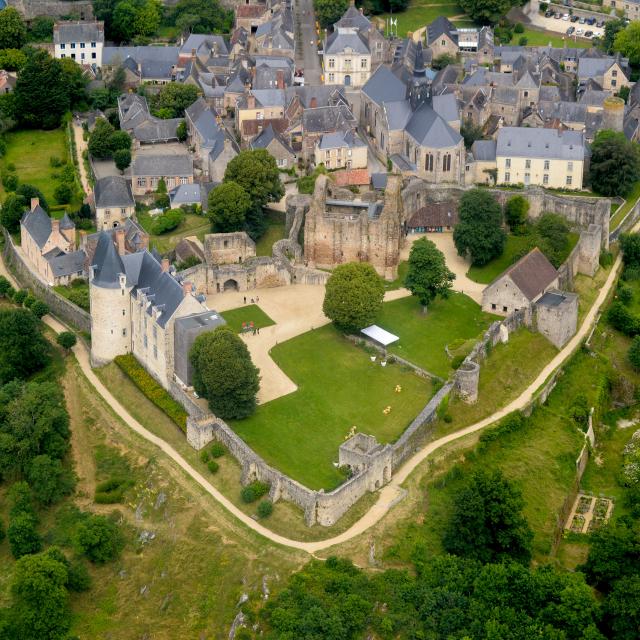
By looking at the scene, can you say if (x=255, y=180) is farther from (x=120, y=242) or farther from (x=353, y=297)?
(x=353, y=297)

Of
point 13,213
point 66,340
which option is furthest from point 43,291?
point 13,213

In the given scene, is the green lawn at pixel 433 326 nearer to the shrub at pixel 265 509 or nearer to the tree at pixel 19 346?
the shrub at pixel 265 509

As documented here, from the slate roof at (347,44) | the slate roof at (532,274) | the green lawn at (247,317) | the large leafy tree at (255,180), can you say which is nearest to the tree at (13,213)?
the large leafy tree at (255,180)

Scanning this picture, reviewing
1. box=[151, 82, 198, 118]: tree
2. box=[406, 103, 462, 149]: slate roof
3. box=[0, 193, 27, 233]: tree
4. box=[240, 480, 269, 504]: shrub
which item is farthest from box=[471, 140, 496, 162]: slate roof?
box=[240, 480, 269, 504]: shrub

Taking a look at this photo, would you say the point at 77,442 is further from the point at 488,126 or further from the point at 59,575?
the point at 488,126

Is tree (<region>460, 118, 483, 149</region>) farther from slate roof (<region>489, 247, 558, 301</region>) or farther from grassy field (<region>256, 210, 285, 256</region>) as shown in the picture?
slate roof (<region>489, 247, 558, 301</region>)

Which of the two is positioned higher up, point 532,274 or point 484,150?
point 484,150
